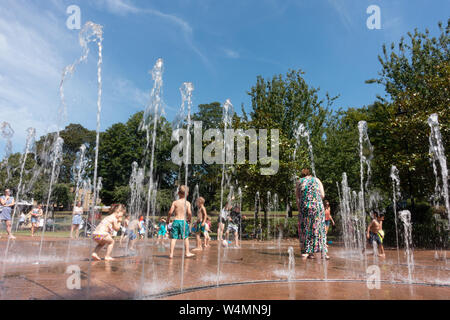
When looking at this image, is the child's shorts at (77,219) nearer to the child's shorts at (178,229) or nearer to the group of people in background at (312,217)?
the child's shorts at (178,229)

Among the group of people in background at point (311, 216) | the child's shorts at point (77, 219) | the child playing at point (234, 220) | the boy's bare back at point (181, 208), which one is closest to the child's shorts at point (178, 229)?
the boy's bare back at point (181, 208)

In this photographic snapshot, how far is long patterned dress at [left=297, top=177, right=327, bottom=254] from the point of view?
7.48 m

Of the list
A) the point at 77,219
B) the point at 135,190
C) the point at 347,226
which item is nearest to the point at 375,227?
the point at 347,226

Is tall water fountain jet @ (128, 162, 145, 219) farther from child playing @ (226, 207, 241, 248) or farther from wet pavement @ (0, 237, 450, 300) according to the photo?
wet pavement @ (0, 237, 450, 300)

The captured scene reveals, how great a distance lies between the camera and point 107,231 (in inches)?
288

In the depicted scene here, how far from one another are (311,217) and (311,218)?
0.09 feet

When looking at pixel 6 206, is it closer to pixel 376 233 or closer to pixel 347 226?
pixel 376 233

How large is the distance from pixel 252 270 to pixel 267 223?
47.5 feet

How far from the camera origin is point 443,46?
20.8 metres

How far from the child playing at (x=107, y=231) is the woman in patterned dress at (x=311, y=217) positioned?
470 centimetres

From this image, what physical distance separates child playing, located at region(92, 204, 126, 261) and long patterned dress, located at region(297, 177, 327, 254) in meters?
4.70

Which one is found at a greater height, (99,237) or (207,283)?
(99,237)
